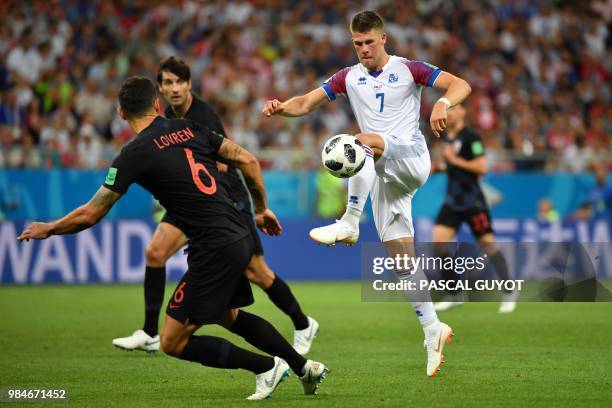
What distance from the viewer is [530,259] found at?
16.6 m

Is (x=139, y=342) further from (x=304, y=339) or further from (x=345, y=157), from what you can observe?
(x=345, y=157)

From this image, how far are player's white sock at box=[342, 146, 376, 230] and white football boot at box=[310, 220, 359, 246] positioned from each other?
5 cm

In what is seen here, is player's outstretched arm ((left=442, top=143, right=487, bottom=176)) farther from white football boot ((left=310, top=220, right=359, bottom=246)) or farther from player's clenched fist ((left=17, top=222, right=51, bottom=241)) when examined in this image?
player's clenched fist ((left=17, top=222, right=51, bottom=241))

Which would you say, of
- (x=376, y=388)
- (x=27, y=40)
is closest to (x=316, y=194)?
(x=27, y=40)

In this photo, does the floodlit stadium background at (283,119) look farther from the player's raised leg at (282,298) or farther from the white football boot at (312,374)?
the white football boot at (312,374)

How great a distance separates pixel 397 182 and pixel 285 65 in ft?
43.7

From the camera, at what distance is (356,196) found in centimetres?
784

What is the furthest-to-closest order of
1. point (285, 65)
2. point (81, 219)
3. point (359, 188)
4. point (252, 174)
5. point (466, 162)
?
point (285, 65)
point (466, 162)
point (359, 188)
point (252, 174)
point (81, 219)

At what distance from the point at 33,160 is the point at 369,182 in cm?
1043

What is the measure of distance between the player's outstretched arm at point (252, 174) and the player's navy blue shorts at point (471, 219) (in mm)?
6359

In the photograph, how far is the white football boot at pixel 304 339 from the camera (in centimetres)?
884

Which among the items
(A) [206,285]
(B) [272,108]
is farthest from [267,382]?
(B) [272,108]

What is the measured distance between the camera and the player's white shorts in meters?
7.85

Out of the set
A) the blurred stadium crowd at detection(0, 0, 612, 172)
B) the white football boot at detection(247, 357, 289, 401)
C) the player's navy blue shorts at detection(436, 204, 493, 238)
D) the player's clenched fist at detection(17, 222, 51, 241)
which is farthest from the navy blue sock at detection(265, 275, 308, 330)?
the blurred stadium crowd at detection(0, 0, 612, 172)
